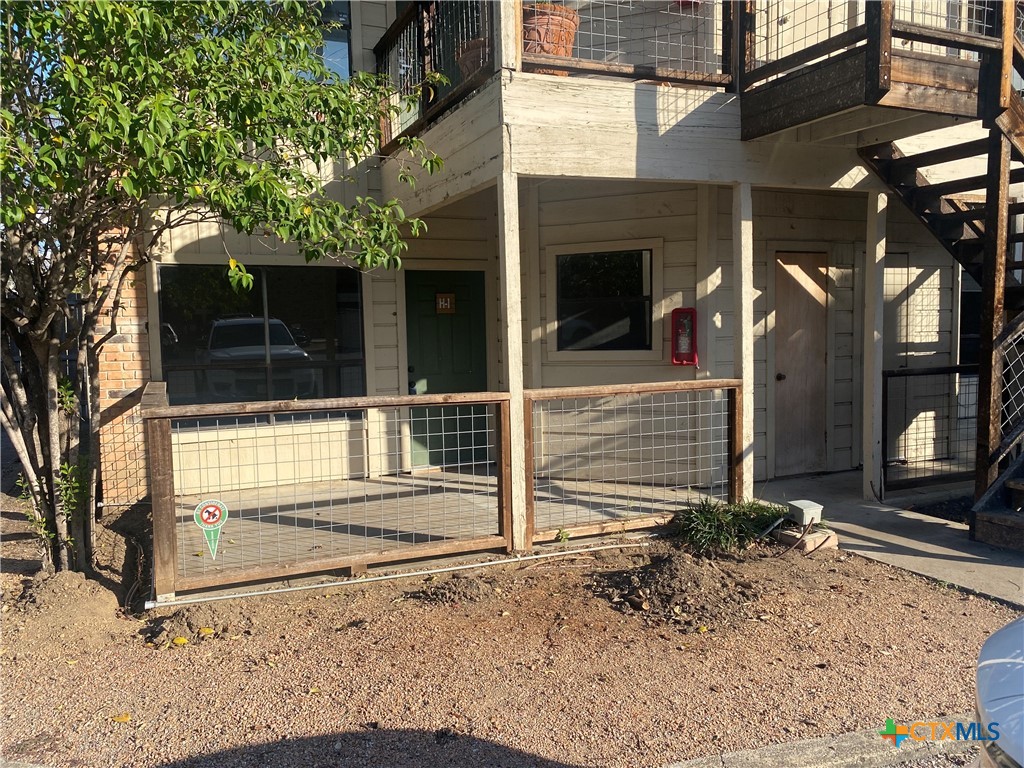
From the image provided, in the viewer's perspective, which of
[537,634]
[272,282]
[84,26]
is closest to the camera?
[84,26]

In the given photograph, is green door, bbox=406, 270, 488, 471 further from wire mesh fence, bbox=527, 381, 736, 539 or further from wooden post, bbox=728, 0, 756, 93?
wooden post, bbox=728, 0, 756, 93

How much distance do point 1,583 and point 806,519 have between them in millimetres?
5479

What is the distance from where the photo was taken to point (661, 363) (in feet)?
23.0

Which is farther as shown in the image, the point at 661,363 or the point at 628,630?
the point at 661,363

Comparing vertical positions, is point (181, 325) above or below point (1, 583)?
above

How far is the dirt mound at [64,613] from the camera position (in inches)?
156

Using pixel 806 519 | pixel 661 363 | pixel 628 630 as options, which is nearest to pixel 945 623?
pixel 806 519

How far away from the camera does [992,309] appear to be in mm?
5449

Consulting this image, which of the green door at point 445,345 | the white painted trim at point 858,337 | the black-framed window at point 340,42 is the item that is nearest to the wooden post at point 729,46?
the white painted trim at point 858,337

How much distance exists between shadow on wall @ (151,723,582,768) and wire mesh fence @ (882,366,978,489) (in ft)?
19.4

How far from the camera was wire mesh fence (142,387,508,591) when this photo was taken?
4641 millimetres

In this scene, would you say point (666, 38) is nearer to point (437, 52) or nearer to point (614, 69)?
point (614, 69)

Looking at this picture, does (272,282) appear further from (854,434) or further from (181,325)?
(854,434)

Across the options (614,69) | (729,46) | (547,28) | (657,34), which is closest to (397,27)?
(547,28)
